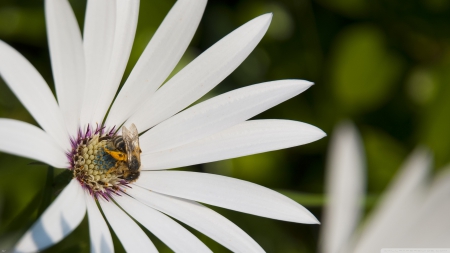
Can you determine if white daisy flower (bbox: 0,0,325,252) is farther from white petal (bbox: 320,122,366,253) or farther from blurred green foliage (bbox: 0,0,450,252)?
blurred green foliage (bbox: 0,0,450,252)

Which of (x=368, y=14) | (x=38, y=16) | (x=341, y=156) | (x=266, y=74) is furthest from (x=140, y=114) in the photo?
(x=368, y=14)

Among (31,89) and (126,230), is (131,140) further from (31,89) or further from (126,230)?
(31,89)

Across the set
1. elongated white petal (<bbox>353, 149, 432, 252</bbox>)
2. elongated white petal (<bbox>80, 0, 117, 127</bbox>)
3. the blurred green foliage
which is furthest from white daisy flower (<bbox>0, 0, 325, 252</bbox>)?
the blurred green foliage

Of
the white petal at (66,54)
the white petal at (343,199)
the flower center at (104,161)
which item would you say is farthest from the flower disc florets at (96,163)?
the white petal at (343,199)

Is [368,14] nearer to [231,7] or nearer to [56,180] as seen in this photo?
[231,7]

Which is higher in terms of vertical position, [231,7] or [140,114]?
[231,7]

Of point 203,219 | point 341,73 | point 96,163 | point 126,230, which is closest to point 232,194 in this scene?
point 203,219
